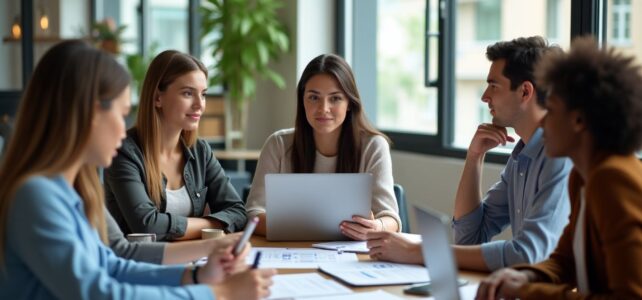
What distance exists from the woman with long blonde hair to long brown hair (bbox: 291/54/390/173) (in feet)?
0.98

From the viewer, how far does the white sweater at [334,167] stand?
2.79m

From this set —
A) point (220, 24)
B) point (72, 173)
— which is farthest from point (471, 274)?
point (220, 24)

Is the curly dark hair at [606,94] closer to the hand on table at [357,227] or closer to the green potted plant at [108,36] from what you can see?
the hand on table at [357,227]

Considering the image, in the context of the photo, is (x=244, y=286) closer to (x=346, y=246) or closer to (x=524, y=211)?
(x=346, y=246)

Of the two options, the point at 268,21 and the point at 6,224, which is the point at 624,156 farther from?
the point at 268,21

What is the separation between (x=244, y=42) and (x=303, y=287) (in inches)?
153

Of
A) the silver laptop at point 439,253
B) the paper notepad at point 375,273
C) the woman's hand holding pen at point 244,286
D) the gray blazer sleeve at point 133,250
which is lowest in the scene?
the paper notepad at point 375,273

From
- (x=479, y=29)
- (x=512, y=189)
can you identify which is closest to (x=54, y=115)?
(x=512, y=189)

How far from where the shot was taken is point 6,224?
1457mm

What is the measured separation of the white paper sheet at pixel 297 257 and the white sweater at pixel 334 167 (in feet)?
1.49

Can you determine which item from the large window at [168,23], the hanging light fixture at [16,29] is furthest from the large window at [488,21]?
the hanging light fixture at [16,29]

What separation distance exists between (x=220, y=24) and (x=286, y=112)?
816mm

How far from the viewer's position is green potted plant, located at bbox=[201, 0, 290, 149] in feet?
18.0

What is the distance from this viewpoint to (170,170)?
2783 mm
